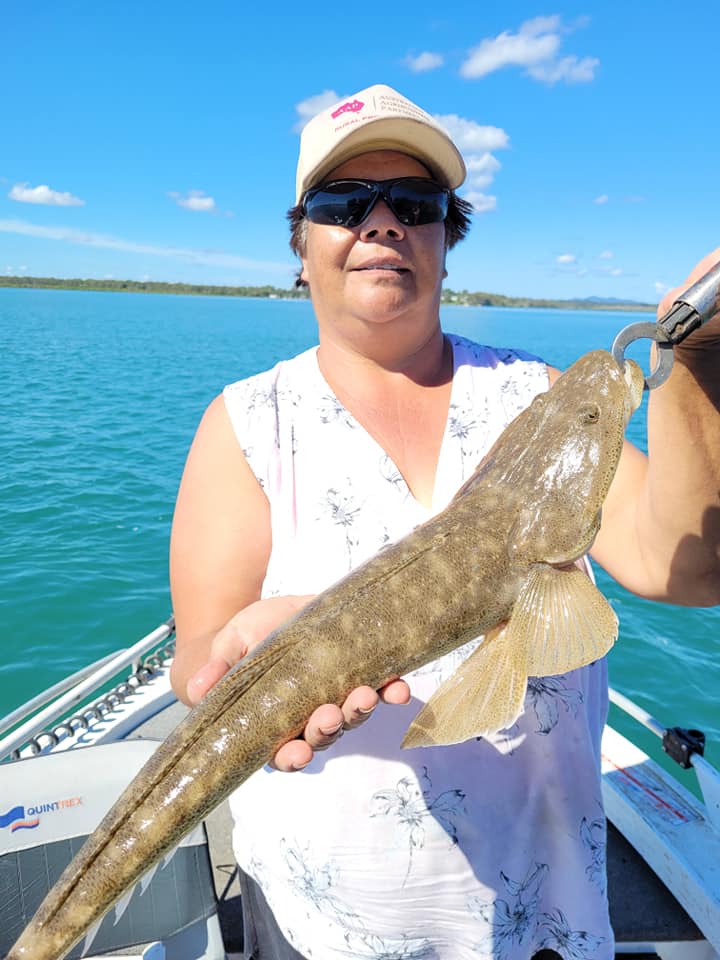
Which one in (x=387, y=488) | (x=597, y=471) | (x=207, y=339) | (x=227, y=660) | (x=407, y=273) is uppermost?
(x=407, y=273)

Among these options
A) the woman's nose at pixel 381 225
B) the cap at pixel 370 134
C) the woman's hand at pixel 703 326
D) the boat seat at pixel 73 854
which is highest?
the cap at pixel 370 134

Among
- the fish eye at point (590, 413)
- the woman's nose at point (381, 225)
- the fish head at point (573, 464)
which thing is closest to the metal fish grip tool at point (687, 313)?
the fish head at point (573, 464)

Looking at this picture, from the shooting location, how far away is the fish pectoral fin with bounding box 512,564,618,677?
2186 millimetres

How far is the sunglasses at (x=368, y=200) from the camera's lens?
2.88 m

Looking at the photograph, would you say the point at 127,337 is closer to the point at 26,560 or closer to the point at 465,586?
the point at 26,560

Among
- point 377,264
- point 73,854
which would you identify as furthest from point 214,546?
point 73,854

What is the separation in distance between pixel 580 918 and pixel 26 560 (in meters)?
14.1

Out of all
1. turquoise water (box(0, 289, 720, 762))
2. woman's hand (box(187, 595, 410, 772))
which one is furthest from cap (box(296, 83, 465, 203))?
turquoise water (box(0, 289, 720, 762))

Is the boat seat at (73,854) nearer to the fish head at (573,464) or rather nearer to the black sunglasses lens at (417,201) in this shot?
the fish head at (573,464)

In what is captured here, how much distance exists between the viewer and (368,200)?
2.89 meters

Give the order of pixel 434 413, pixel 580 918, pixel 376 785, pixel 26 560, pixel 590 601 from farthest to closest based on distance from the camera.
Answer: pixel 26 560 < pixel 434 413 < pixel 580 918 < pixel 376 785 < pixel 590 601

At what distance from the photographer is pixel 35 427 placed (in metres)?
26.3

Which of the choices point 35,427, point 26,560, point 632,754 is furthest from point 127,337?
point 632,754

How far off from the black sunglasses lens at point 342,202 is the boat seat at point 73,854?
299 centimetres
